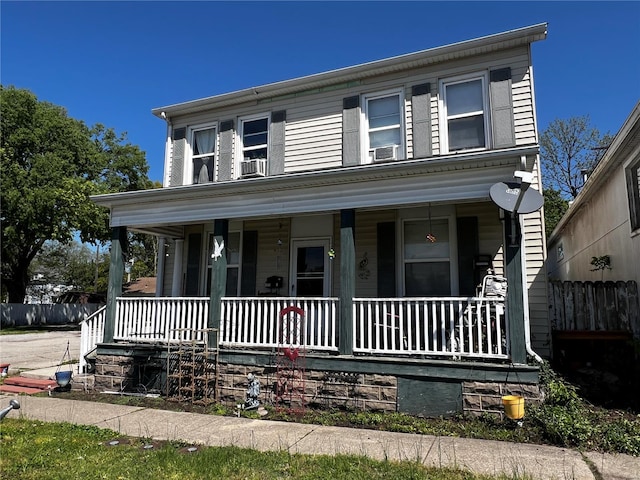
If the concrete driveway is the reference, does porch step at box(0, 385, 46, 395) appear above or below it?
below

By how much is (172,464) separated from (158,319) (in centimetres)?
406

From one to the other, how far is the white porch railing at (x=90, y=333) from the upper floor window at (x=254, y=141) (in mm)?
4240

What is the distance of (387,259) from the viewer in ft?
27.6

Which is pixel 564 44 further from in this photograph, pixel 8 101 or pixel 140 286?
pixel 140 286

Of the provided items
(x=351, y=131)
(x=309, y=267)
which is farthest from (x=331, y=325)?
(x=351, y=131)

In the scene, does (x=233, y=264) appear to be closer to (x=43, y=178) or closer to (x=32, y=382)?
(x=32, y=382)

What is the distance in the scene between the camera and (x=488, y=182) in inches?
241

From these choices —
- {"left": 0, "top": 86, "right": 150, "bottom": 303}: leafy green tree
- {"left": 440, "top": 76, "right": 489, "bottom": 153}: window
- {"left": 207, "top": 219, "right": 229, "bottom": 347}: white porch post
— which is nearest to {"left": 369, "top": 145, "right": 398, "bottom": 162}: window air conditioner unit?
{"left": 440, "top": 76, "right": 489, "bottom": 153}: window

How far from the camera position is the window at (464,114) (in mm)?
8242

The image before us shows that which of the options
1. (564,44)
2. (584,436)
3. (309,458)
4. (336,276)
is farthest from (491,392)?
(564,44)

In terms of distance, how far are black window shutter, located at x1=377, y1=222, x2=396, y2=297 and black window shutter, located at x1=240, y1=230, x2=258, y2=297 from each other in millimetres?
2860

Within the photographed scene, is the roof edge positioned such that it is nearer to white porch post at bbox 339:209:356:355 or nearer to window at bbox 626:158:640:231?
window at bbox 626:158:640:231

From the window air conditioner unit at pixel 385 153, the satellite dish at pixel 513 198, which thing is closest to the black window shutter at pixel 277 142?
the window air conditioner unit at pixel 385 153

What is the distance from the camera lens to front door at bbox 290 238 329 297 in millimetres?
9203
